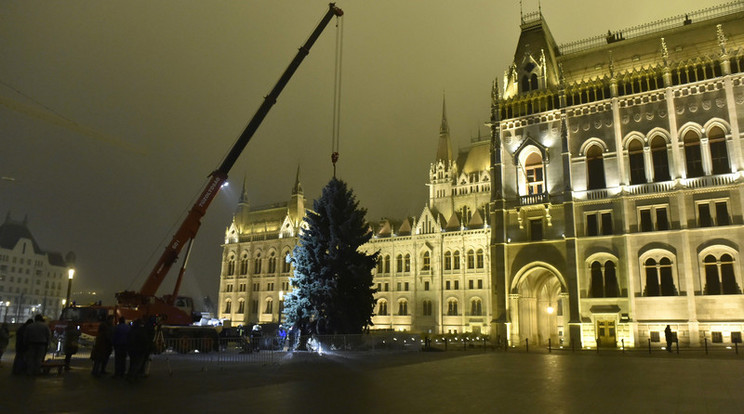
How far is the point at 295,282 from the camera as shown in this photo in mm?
30969

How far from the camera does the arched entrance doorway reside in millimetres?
37000

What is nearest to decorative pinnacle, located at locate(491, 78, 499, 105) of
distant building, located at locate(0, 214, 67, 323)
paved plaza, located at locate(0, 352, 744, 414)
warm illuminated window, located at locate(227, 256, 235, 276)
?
paved plaza, located at locate(0, 352, 744, 414)

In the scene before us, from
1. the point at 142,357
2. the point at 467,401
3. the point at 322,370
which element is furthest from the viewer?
the point at 322,370

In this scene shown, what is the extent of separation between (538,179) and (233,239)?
70194 millimetres

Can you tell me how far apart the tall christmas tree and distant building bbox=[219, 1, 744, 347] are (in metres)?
12.2

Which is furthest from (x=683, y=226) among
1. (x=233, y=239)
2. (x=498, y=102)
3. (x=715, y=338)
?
(x=233, y=239)

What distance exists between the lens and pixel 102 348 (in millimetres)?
15836

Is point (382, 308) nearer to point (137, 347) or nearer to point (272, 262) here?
point (272, 262)

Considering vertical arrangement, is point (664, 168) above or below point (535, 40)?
below

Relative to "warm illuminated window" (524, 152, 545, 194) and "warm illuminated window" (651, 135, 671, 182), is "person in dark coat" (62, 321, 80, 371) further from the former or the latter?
"warm illuminated window" (651, 135, 671, 182)

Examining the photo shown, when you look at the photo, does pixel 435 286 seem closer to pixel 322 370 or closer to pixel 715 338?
pixel 715 338

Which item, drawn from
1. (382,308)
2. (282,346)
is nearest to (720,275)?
(282,346)

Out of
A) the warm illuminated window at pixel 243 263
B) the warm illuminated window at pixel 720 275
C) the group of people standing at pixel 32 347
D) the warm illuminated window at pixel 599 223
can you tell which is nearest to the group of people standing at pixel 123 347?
the group of people standing at pixel 32 347

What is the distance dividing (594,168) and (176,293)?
29.6 m
